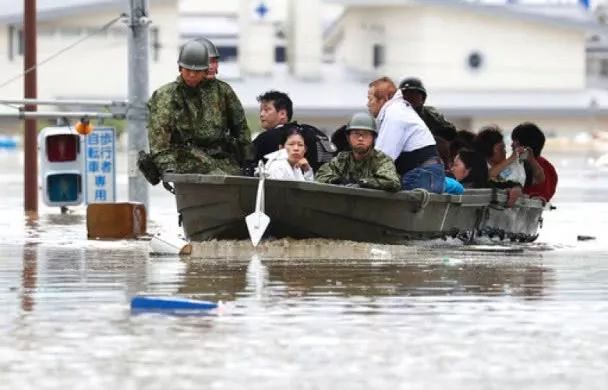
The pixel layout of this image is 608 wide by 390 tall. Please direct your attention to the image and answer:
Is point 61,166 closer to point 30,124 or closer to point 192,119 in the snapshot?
point 30,124

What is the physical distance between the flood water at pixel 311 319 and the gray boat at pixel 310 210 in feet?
0.57

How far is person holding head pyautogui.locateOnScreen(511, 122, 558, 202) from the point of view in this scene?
75.2ft

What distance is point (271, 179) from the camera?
18.5 meters

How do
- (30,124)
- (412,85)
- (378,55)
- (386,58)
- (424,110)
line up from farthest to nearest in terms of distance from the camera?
(378,55)
(386,58)
(30,124)
(424,110)
(412,85)

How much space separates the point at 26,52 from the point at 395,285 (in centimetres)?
1624

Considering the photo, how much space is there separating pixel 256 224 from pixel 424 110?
3.47 meters

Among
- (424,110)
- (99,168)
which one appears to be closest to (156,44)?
(99,168)

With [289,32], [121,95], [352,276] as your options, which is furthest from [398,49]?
[352,276]

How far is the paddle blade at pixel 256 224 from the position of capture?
18578 millimetres

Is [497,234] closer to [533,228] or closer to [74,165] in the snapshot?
[533,228]

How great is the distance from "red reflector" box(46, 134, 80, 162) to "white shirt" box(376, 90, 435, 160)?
11.0 meters

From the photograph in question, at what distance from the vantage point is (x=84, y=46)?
94938 mm

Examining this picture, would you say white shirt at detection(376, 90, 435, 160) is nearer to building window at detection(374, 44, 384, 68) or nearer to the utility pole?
the utility pole

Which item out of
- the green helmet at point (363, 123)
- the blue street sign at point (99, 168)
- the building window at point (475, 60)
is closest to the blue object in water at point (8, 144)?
the building window at point (475, 60)
